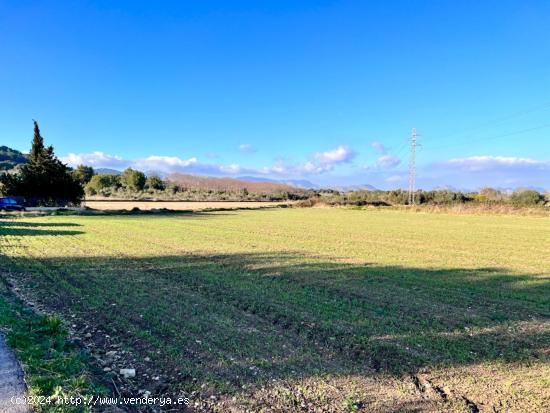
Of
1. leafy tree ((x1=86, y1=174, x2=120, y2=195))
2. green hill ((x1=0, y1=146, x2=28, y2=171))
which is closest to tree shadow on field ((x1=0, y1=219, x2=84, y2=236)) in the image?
leafy tree ((x1=86, y1=174, x2=120, y2=195))

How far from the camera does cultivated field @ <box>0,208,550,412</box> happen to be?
4.01m

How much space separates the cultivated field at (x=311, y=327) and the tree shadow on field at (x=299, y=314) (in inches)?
1.1

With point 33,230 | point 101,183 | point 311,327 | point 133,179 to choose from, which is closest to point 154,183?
point 133,179

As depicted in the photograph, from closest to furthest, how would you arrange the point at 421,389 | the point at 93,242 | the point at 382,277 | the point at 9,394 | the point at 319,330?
the point at 9,394
the point at 421,389
the point at 319,330
the point at 382,277
the point at 93,242

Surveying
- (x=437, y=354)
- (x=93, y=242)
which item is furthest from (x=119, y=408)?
(x=93, y=242)

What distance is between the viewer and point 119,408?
11.7 ft

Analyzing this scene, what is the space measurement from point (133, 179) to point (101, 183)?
925 centimetres

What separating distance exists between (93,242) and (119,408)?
49.5 feet

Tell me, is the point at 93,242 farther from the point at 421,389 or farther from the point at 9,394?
the point at 421,389

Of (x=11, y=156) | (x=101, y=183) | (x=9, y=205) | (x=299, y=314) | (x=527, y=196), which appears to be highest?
(x=11, y=156)

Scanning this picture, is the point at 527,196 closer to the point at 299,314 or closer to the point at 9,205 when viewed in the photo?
the point at 299,314

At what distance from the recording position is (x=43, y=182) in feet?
166

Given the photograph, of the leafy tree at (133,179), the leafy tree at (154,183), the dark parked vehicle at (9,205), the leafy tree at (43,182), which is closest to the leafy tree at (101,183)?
the leafy tree at (133,179)

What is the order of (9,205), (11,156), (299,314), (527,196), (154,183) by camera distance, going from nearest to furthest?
(299,314) < (9,205) < (527,196) < (154,183) < (11,156)
